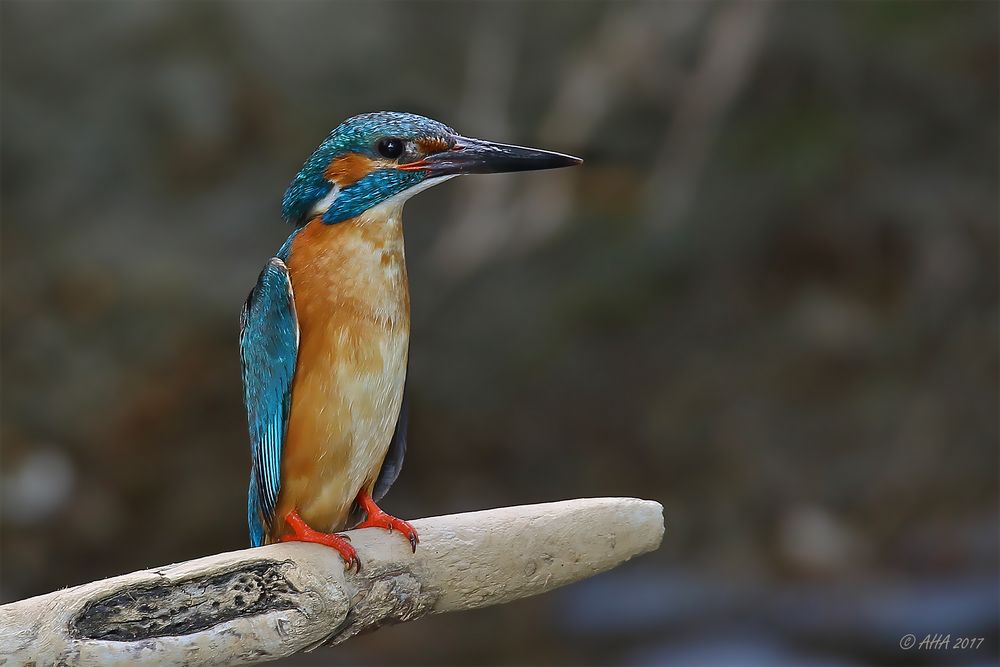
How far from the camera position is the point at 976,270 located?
175 inches

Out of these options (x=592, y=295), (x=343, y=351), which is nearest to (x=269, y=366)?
(x=343, y=351)

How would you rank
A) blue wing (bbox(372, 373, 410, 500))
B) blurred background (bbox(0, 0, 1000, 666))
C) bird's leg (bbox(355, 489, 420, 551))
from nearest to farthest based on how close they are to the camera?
bird's leg (bbox(355, 489, 420, 551))
blue wing (bbox(372, 373, 410, 500))
blurred background (bbox(0, 0, 1000, 666))

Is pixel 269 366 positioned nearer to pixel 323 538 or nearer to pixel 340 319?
pixel 340 319

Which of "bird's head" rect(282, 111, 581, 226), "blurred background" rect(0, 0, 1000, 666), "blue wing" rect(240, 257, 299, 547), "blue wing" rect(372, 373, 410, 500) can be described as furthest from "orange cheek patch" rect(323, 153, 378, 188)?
"blurred background" rect(0, 0, 1000, 666)

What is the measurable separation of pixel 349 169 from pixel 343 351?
0.27 metres

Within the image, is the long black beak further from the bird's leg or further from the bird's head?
the bird's leg

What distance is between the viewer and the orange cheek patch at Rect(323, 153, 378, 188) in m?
1.60

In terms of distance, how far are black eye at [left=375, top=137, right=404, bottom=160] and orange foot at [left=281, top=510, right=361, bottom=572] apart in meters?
0.58

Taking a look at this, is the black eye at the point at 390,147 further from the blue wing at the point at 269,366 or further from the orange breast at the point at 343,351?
the blue wing at the point at 269,366

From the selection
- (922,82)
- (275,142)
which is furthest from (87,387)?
(922,82)

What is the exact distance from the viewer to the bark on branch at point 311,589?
1459 mm

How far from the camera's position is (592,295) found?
4184mm

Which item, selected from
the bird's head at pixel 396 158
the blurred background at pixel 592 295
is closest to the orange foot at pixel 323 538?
the bird's head at pixel 396 158

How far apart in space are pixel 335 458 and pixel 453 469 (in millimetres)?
2557
